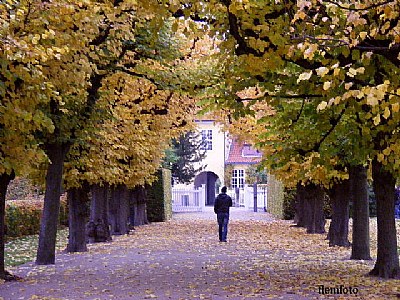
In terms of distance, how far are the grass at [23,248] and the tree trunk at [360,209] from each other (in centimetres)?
850

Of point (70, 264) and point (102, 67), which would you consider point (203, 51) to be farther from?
point (70, 264)

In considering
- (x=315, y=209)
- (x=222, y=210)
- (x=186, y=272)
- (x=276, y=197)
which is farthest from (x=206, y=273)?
(x=276, y=197)

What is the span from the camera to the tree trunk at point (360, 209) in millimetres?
15758

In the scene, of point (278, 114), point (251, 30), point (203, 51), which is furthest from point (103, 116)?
point (203, 51)

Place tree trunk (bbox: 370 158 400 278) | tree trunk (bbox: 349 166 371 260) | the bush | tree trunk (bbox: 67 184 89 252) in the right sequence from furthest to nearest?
the bush < tree trunk (bbox: 67 184 89 252) < tree trunk (bbox: 349 166 371 260) < tree trunk (bbox: 370 158 400 278)

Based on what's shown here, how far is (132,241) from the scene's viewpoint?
24.7 metres

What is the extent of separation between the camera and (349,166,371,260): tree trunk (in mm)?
→ 15758

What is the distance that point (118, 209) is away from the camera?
93.3 feet

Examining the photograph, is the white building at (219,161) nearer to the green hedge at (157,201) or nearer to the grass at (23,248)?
the green hedge at (157,201)

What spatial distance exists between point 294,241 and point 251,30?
601 inches

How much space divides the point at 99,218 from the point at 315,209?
9335mm

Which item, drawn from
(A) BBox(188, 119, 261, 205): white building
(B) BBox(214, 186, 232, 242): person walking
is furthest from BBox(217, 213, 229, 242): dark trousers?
(A) BBox(188, 119, 261, 205): white building

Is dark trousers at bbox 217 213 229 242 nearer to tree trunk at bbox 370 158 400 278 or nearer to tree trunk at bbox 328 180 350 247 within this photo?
tree trunk at bbox 328 180 350 247

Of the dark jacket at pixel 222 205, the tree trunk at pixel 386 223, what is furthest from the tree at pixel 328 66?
the dark jacket at pixel 222 205
